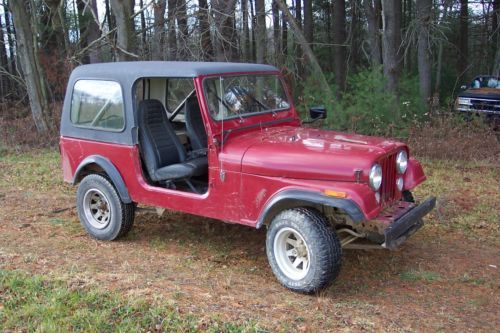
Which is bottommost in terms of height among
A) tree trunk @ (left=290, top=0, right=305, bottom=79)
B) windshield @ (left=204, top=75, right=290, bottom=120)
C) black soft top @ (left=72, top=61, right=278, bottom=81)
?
windshield @ (left=204, top=75, right=290, bottom=120)

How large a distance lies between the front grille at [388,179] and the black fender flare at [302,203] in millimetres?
555

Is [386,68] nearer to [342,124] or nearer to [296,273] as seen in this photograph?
[342,124]

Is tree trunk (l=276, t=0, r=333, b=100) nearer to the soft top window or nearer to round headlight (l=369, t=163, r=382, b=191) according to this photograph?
the soft top window

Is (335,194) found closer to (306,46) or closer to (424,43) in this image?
(306,46)

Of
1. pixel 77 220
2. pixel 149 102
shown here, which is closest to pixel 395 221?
pixel 149 102

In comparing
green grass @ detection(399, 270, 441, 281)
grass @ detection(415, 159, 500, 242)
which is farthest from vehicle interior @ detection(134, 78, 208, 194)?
grass @ detection(415, 159, 500, 242)

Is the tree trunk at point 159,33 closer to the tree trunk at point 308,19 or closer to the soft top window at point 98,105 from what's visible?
the soft top window at point 98,105

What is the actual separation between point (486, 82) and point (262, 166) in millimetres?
13104

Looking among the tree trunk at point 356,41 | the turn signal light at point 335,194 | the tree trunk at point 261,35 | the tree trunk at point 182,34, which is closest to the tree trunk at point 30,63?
the tree trunk at point 182,34

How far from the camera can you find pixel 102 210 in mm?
5684

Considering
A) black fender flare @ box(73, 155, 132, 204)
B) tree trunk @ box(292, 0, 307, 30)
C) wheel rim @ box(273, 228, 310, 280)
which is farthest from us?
tree trunk @ box(292, 0, 307, 30)

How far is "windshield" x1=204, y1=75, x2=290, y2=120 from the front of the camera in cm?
485

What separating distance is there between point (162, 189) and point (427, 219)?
3272 millimetres

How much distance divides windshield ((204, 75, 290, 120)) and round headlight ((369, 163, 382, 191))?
1.55 m
